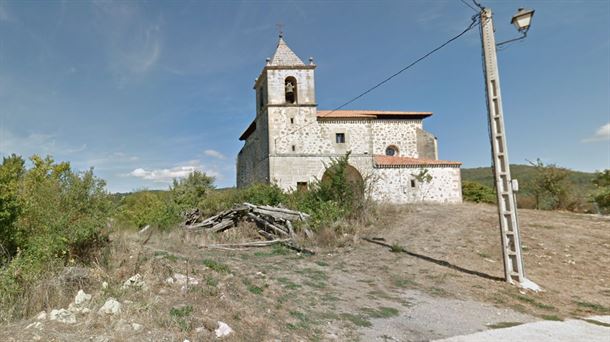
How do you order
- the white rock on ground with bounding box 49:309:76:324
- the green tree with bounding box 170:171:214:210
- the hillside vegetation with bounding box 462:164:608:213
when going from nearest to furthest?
the white rock on ground with bounding box 49:309:76:324 < the green tree with bounding box 170:171:214:210 < the hillside vegetation with bounding box 462:164:608:213

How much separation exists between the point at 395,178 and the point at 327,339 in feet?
65.5

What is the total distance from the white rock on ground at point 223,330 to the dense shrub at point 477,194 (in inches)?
1208

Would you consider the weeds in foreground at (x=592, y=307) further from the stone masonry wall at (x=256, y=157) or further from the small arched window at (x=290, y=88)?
the small arched window at (x=290, y=88)

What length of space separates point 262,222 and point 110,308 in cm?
970

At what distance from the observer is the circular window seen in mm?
26797

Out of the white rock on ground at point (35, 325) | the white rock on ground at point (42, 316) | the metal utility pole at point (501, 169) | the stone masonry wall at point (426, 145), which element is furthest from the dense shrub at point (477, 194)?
the white rock on ground at point (35, 325)

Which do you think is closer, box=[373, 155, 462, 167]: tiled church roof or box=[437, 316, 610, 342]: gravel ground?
box=[437, 316, 610, 342]: gravel ground

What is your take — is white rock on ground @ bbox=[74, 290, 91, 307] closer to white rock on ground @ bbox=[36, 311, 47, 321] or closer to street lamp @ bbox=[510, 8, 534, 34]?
white rock on ground @ bbox=[36, 311, 47, 321]

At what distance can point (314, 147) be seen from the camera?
79.5 feet

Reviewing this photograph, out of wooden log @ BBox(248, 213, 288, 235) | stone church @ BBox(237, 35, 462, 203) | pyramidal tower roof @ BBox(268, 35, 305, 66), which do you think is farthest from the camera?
pyramidal tower roof @ BBox(268, 35, 305, 66)

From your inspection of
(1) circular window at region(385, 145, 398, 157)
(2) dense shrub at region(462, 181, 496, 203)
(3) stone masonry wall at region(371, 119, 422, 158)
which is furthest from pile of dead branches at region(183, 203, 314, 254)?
(2) dense shrub at region(462, 181, 496, 203)

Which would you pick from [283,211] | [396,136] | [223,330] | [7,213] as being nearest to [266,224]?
[283,211]

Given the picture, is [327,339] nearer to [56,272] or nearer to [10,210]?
[56,272]

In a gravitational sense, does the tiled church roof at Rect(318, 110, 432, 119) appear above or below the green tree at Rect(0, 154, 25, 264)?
above
